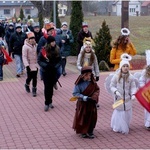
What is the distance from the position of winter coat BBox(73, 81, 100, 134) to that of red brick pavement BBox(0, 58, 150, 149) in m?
0.23

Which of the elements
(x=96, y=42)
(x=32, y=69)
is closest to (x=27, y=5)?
(x=96, y=42)

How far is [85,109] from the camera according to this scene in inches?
302

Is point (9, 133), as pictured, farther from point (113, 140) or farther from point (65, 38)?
point (65, 38)

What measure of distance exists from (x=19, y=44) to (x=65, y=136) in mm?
7404

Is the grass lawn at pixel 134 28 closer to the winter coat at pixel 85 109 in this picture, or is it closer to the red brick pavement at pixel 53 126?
the red brick pavement at pixel 53 126

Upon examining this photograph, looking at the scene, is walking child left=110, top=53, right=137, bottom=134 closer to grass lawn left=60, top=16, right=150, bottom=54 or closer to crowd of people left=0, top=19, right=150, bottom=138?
crowd of people left=0, top=19, right=150, bottom=138

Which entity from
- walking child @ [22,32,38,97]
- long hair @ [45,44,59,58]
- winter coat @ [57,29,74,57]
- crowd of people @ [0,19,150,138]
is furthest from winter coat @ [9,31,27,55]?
long hair @ [45,44,59,58]

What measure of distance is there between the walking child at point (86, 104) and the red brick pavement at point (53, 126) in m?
0.19

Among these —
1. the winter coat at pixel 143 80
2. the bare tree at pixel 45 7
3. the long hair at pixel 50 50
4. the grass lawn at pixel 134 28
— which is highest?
the bare tree at pixel 45 7

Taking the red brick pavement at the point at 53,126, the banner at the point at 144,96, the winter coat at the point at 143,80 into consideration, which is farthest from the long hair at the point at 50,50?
the banner at the point at 144,96

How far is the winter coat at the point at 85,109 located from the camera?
25.1 feet

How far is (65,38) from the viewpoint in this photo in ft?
49.2

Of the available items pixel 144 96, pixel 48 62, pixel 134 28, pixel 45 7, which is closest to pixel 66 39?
pixel 48 62

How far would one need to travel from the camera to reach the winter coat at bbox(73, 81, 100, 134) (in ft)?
25.1
